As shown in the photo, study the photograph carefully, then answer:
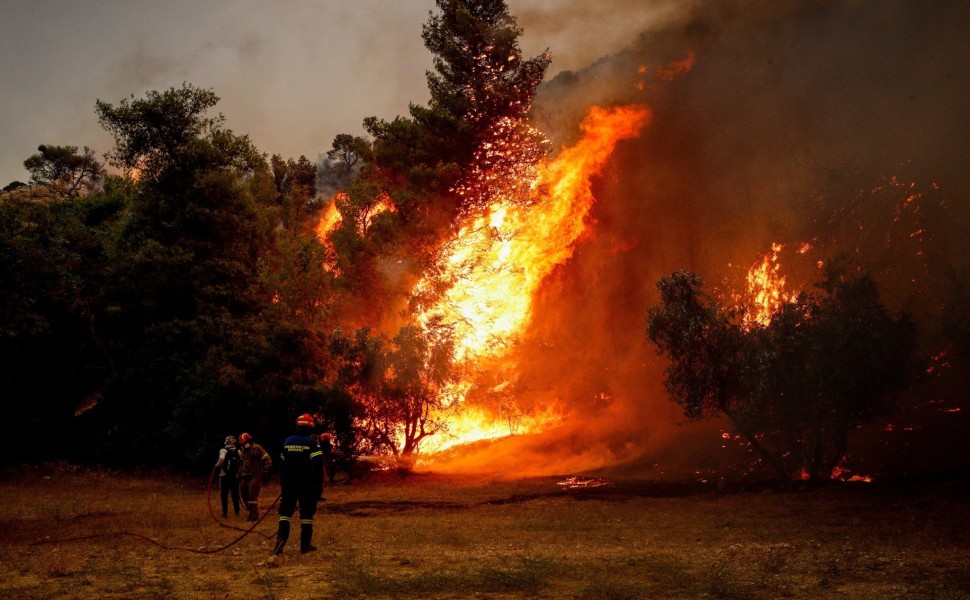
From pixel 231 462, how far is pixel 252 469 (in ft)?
8.89

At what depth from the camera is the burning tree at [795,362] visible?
2769 centimetres

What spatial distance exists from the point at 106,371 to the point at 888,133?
54.1 metres

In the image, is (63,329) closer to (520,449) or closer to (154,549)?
(520,449)

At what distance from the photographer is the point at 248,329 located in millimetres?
45562

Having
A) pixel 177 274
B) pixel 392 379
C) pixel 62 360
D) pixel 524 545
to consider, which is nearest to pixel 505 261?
pixel 392 379

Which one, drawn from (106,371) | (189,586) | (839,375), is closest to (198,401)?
(106,371)

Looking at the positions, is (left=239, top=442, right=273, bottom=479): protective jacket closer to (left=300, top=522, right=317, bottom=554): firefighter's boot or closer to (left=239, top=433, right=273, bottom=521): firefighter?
(left=239, top=433, right=273, bottom=521): firefighter

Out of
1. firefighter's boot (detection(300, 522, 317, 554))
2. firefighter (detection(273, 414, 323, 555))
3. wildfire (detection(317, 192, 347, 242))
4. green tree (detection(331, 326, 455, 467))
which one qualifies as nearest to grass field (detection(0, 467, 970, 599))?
firefighter's boot (detection(300, 522, 317, 554))

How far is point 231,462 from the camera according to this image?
24812 mm

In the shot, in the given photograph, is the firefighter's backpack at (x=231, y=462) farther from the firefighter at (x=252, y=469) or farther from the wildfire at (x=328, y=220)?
the wildfire at (x=328, y=220)

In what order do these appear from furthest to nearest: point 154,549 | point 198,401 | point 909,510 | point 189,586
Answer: point 198,401
point 909,510
point 154,549
point 189,586

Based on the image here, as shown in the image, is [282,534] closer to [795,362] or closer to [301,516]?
[301,516]

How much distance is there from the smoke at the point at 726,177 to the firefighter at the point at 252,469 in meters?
23.2

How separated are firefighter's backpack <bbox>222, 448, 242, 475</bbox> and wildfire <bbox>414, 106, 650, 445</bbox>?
2292cm
